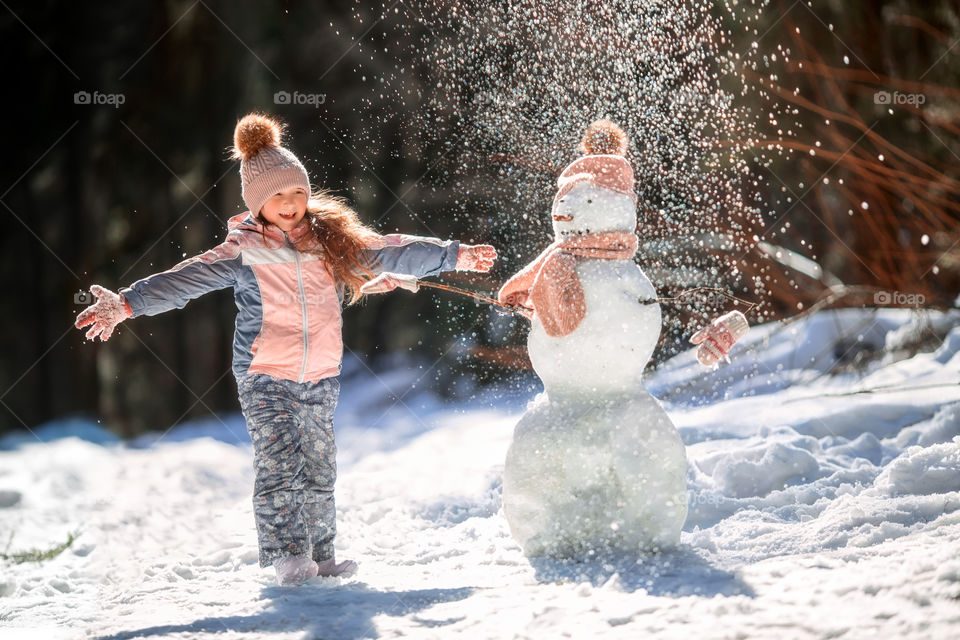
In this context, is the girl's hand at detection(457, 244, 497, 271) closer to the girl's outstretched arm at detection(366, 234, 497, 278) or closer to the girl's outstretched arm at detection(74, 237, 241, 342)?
the girl's outstretched arm at detection(366, 234, 497, 278)

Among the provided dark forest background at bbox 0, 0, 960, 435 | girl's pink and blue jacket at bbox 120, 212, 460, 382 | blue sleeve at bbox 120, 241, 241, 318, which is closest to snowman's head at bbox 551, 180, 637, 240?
girl's pink and blue jacket at bbox 120, 212, 460, 382

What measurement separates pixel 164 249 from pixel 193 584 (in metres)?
5.55

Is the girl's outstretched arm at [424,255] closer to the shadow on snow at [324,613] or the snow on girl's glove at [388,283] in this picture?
the snow on girl's glove at [388,283]

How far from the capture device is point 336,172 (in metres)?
6.60

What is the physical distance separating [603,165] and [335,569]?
157 cm

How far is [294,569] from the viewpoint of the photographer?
2.89 m

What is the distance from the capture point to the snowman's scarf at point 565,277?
9.42ft

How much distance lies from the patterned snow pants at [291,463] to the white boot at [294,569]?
30mm

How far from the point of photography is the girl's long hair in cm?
313

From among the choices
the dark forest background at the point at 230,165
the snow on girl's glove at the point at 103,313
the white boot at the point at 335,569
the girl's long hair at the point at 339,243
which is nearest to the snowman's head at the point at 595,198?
the girl's long hair at the point at 339,243

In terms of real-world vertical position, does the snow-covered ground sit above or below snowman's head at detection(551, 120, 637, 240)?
below

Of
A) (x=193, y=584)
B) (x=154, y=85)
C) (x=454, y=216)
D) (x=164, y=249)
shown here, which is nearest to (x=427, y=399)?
(x=454, y=216)

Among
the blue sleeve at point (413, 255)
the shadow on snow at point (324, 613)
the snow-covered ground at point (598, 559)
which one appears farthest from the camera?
the blue sleeve at point (413, 255)

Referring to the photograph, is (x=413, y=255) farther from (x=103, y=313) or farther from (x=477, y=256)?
(x=103, y=313)
